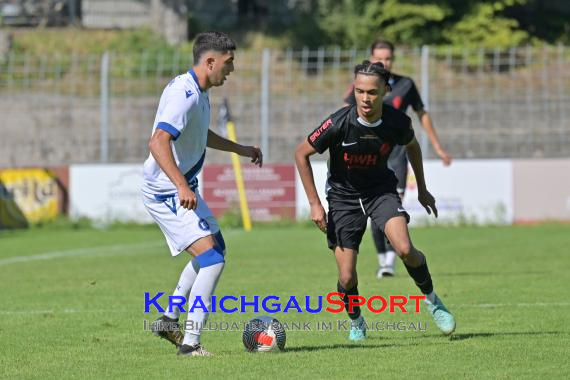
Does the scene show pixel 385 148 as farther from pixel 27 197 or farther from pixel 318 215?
pixel 27 197

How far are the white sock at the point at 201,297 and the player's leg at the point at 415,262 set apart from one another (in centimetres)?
123

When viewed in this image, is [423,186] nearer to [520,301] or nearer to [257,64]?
[520,301]

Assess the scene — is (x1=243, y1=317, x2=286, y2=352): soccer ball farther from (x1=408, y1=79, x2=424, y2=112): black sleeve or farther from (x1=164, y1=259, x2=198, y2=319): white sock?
(x1=408, y1=79, x2=424, y2=112): black sleeve

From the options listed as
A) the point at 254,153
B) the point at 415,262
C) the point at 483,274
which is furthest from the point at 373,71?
the point at 483,274

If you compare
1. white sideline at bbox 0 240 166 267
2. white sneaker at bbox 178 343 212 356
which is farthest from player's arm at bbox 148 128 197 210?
white sideline at bbox 0 240 166 267

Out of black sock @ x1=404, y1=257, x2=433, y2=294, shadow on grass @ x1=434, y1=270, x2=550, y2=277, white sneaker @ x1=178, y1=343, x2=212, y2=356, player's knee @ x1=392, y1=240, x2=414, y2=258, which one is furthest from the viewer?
shadow on grass @ x1=434, y1=270, x2=550, y2=277

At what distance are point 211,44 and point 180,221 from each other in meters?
1.11

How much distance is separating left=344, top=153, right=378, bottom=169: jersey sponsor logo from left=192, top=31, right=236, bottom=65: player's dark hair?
1.20m

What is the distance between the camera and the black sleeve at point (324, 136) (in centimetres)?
775

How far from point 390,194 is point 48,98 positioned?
19.8m

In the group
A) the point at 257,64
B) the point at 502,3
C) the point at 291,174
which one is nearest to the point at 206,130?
the point at 291,174

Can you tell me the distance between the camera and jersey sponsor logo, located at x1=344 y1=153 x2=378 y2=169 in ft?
25.8

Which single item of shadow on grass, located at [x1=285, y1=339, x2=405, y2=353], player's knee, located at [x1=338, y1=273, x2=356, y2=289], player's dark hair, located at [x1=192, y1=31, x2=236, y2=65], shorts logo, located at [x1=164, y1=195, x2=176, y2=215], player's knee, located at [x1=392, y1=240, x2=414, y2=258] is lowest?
shadow on grass, located at [x1=285, y1=339, x2=405, y2=353]

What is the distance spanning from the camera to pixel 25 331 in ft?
28.3
